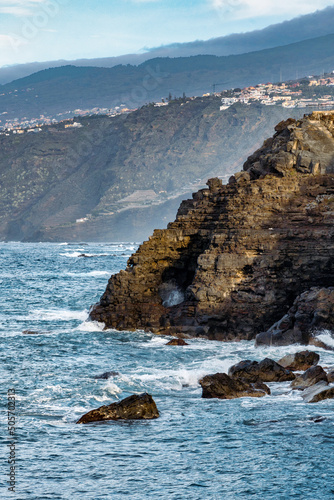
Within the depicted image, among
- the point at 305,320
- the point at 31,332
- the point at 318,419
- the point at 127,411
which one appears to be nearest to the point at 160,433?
the point at 127,411

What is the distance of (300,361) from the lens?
2627 centimetres

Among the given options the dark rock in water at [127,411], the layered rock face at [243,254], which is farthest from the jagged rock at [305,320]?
the dark rock in water at [127,411]

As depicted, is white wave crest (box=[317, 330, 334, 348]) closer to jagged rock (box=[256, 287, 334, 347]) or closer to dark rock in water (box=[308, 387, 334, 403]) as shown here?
jagged rock (box=[256, 287, 334, 347])

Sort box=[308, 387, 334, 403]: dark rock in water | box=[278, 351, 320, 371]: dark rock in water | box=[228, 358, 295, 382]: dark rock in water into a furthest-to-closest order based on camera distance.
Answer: box=[278, 351, 320, 371]: dark rock in water → box=[228, 358, 295, 382]: dark rock in water → box=[308, 387, 334, 403]: dark rock in water

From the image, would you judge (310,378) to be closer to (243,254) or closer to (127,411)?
(127,411)

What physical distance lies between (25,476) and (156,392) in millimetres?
7791

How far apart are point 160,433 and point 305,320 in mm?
12325

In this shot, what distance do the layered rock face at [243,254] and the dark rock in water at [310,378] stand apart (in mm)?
9026

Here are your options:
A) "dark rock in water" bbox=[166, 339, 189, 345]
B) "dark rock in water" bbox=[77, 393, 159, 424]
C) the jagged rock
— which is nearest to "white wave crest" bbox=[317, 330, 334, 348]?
the jagged rock

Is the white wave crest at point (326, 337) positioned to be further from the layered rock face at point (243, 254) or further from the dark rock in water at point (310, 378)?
the dark rock in water at point (310, 378)

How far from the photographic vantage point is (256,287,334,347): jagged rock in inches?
1171

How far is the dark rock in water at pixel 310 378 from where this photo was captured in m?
23.2

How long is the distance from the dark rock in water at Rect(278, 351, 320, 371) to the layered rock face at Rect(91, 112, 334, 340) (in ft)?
20.3

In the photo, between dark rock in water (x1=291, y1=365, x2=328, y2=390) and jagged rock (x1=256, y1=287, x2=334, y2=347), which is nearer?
dark rock in water (x1=291, y1=365, x2=328, y2=390)
